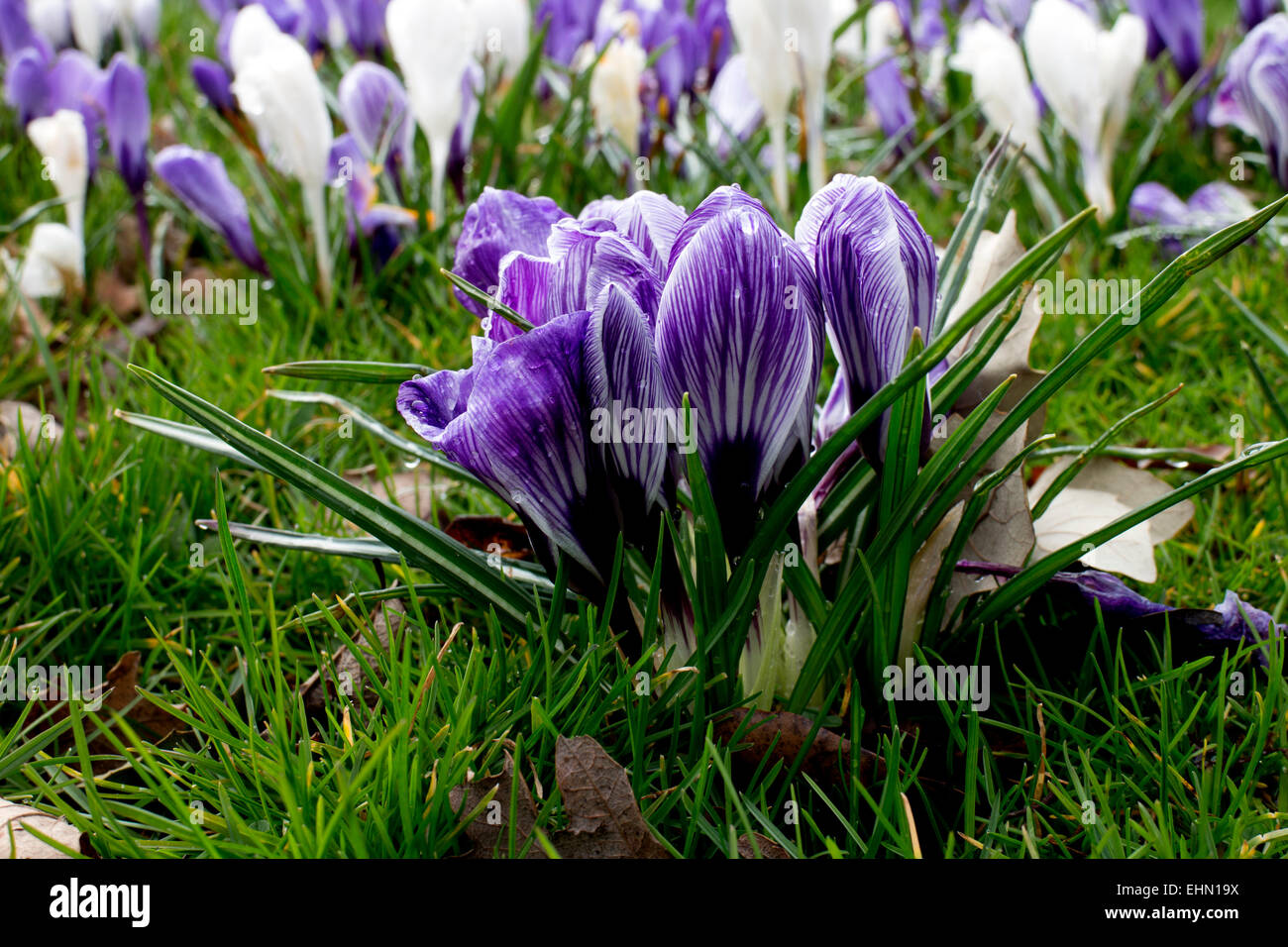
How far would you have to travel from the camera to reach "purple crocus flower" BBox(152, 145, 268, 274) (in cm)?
244

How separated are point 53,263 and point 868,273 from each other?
231 cm

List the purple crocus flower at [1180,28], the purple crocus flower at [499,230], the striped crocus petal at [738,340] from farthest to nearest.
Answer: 1. the purple crocus flower at [1180,28]
2. the purple crocus flower at [499,230]
3. the striped crocus petal at [738,340]

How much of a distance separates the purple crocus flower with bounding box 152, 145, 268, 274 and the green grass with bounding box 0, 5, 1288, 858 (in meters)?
0.15

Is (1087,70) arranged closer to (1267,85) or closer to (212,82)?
(1267,85)

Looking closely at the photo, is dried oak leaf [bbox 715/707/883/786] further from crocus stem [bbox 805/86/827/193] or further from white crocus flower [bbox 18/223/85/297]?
white crocus flower [bbox 18/223/85/297]

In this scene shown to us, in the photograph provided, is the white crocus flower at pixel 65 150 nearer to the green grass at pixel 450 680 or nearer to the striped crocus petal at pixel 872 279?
the green grass at pixel 450 680

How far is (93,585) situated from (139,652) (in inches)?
8.7

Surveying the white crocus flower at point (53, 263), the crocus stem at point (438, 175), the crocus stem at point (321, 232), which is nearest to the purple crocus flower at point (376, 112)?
the crocus stem at point (438, 175)

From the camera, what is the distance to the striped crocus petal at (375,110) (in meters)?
2.70

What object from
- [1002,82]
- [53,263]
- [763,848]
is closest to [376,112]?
[53,263]

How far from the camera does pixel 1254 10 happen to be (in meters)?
3.39

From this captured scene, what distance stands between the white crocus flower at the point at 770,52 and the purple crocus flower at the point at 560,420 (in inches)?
61.1

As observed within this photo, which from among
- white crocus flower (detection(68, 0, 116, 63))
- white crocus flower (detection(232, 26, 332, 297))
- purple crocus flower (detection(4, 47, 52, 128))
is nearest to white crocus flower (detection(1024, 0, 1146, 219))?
white crocus flower (detection(232, 26, 332, 297))
